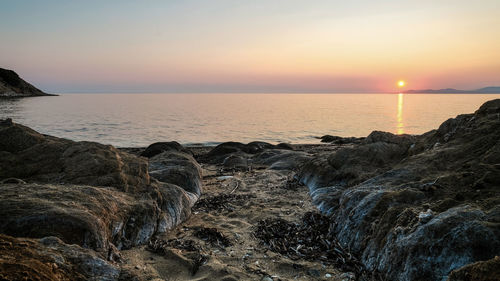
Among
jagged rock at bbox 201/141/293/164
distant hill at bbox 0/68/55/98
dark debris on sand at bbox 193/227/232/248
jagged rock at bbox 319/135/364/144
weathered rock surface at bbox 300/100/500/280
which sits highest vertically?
distant hill at bbox 0/68/55/98

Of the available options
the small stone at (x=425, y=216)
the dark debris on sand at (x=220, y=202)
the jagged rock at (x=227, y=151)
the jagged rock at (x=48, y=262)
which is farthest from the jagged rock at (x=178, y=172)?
the small stone at (x=425, y=216)

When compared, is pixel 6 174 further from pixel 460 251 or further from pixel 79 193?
pixel 460 251

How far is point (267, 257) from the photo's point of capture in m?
6.39

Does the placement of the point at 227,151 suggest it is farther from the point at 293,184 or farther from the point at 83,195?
the point at 83,195

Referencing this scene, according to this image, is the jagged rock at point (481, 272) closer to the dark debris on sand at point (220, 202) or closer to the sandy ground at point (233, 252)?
the sandy ground at point (233, 252)

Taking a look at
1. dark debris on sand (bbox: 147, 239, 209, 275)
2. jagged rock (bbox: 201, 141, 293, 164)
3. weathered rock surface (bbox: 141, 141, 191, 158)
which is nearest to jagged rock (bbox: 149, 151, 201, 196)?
dark debris on sand (bbox: 147, 239, 209, 275)

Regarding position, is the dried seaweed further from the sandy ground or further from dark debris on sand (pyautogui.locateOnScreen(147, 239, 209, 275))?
dark debris on sand (pyautogui.locateOnScreen(147, 239, 209, 275))

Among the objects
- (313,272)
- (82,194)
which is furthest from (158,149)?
(313,272)

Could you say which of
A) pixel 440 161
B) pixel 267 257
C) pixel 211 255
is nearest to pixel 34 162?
pixel 211 255

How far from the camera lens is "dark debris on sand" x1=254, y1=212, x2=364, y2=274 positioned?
6202 mm

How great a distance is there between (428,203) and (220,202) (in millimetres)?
6363

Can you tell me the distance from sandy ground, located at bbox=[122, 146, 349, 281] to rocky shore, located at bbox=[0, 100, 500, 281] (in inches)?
1.3

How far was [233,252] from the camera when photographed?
661 centimetres

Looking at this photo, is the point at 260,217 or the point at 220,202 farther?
the point at 220,202
